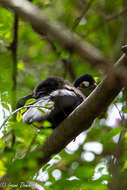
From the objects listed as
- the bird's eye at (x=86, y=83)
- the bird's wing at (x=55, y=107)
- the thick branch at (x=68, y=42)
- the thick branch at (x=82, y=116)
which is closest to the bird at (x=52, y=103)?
the bird's wing at (x=55, y=107)

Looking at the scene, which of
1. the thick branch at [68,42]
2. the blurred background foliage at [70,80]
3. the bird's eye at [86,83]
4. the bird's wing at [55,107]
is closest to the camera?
the thick branch at [68,42]

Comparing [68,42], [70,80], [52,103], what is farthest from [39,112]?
[70,80]

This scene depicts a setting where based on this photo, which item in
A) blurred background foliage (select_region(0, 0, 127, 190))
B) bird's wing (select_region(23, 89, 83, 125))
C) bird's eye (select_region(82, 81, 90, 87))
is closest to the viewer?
blurred background foliage (select_region(0, 0, 127, 190))

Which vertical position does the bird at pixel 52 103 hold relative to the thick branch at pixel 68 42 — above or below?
above

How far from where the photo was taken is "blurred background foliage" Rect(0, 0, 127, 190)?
8.87 ft

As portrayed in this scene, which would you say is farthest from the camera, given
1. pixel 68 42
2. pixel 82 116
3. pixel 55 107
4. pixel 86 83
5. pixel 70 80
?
pixel 70 80

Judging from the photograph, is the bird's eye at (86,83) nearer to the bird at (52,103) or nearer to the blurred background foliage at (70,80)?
the blurred background foliage at (70,80)

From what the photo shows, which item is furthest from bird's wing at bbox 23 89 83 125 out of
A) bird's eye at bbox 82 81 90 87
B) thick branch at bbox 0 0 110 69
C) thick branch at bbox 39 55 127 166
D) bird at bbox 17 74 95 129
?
thick branch at bbox 0 0 110 69

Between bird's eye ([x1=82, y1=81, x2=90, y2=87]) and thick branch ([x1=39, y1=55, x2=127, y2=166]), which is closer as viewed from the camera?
thick branch ([x1=39, y1=55, x2=127, y2=166])

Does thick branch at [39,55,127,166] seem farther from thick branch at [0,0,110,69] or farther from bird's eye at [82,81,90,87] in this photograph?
bird's eye at [82,81,90,87]

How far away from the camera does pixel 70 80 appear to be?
8188 mm

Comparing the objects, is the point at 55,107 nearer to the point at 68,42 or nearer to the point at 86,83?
the point at 86,83

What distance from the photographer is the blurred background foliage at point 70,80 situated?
8.87 feet

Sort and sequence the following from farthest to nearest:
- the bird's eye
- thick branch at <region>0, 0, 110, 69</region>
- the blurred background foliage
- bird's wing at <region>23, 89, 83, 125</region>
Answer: the bird's eye, bird's wing at <region>23, 89, 83, 125</region>, the blurred background foliage, thick branch at <region>0, 0, 110, 69</region>
